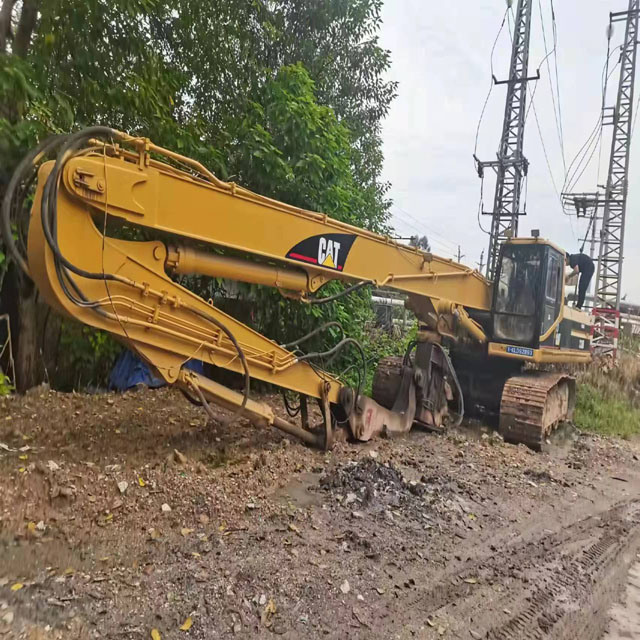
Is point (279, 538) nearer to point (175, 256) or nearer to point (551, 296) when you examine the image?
point (175, 256)

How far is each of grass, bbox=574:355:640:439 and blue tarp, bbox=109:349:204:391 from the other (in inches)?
263

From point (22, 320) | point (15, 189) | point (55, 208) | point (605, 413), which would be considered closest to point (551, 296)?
point (605, 413)

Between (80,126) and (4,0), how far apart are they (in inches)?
53.8

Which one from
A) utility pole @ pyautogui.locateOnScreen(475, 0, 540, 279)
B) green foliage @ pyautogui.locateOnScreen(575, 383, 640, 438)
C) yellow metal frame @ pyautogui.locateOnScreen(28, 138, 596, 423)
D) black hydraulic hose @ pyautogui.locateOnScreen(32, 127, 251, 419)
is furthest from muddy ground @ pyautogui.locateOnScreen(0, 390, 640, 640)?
utility pole @ pyautogui.locateOnScreen(475, 0, 540, 279)

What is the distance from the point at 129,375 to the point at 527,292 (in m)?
5.51

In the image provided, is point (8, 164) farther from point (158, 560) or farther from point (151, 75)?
point (158, 560)

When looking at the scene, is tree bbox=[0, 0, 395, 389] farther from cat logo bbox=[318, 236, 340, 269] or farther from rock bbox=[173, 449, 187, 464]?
rock bbox=[173, 449, 187, 464]

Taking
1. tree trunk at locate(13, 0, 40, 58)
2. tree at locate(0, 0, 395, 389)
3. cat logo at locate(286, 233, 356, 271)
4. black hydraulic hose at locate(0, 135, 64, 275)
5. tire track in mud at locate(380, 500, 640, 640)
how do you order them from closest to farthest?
tire track in mud at locate(380, 500, 640, 640)
black hydraulic hose at locate(0, 135, 64, 275)
cat logo at locate(286, 233, 356, 271)
tree at locate(0, 0, 395, 389)
tree trunk at locate(13, 0, 40, 58)

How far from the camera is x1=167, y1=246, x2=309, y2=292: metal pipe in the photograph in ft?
13.0

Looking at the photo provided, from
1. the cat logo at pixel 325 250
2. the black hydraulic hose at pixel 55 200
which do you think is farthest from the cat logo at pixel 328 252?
the black hydraulic hose at pixel 55 200

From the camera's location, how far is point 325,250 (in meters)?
4.75

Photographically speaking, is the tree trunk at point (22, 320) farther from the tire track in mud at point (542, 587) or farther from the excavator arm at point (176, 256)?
the tire track in mud at point (542, 587)

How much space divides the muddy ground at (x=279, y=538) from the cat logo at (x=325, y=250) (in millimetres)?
1741

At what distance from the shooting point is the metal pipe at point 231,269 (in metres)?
3.96
